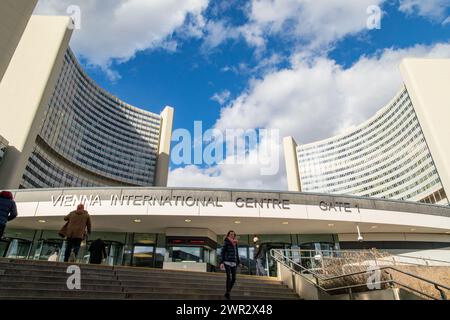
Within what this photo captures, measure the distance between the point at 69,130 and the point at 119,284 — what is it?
232 feet

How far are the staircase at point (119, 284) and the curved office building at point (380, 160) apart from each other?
56.1 meters

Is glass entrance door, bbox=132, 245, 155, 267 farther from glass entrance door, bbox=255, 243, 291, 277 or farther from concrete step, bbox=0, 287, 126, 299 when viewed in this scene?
concrete step, bbox=0, 287, 126, 299

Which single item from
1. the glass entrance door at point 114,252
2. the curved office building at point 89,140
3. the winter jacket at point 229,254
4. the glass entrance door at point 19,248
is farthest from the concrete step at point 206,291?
the curved office building at point 89,140

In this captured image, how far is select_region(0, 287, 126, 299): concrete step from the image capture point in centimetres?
527

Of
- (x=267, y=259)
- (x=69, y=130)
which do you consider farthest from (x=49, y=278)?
(x=69, y=130)

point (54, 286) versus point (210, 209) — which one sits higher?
point (210, 209)

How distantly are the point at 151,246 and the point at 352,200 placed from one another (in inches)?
523

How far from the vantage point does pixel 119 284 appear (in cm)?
719

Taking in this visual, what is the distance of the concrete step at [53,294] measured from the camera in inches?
207

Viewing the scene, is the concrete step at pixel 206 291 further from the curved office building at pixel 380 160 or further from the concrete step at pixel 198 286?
the curved office building at pixel 380 160

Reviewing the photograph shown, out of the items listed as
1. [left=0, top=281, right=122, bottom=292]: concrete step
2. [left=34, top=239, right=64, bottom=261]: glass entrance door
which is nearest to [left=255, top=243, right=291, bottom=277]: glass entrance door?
[left=0, top=281, right=122, bottom=292]: concrete step

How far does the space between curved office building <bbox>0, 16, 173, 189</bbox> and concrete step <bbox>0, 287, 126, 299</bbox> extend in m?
35.7

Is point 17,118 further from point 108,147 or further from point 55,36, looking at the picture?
point 108,147

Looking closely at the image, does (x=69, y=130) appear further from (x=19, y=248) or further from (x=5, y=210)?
(x=5, y=210)
